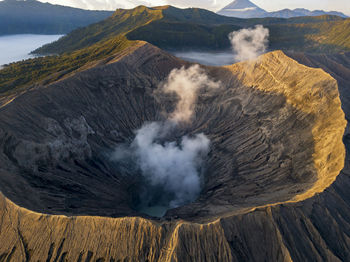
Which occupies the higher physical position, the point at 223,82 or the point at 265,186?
the point at 223,82

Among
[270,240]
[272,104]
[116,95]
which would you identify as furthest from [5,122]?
[272,104]

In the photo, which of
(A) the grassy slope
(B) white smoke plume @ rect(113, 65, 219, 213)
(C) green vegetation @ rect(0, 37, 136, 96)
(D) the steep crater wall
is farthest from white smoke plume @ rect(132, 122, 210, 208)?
(A) the grassy slope

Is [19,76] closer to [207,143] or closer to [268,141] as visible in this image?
[207,143]

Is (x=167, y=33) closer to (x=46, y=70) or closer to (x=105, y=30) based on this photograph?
(x=105, y=30)

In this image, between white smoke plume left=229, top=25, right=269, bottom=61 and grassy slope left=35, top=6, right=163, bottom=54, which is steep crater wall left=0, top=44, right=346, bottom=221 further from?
grassy slope left=35, top=6, right=163, bottom=54

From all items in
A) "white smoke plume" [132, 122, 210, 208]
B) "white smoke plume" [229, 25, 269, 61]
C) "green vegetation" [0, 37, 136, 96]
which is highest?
"green vegetation" [0, 37, 136, 96]

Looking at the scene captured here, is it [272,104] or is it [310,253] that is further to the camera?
[272,104]

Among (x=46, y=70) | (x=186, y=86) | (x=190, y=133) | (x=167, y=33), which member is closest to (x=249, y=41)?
(x=167, y=33)
